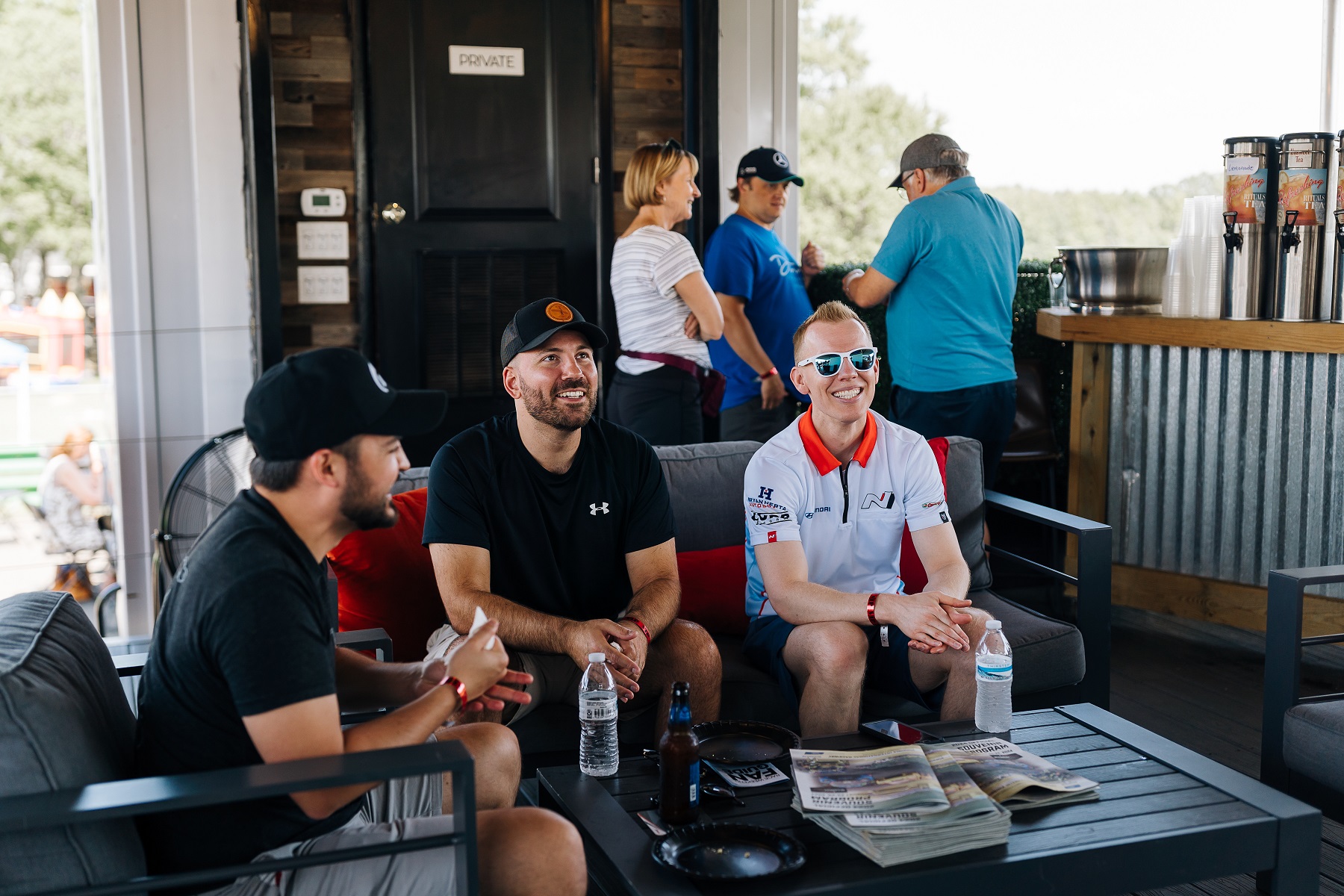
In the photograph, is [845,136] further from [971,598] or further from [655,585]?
[655,585]

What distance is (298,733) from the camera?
1.60m

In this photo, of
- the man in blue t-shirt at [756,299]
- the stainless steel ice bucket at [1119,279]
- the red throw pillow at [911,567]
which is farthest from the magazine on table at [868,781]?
the stainless steel ice bucket at [1119,279]

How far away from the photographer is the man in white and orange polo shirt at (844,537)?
8.66ft

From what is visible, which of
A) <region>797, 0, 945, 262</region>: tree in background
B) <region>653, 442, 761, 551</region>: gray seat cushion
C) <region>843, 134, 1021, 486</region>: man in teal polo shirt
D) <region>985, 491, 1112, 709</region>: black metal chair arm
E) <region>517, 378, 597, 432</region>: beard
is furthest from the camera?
<region>797, 0, 945, 262</region>: tree in background

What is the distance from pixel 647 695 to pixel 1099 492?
2.58 m

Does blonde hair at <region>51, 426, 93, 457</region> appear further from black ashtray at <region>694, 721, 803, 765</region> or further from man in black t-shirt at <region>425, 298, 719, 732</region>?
black ashtray at <region>694, 721, 803, 765</region>

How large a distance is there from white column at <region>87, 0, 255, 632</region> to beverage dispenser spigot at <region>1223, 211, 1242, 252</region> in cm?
349

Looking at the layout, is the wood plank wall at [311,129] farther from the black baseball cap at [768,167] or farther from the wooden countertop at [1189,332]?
the wooden countertop at [1189,332]

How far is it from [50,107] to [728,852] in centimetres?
395

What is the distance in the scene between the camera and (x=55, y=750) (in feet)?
5.12

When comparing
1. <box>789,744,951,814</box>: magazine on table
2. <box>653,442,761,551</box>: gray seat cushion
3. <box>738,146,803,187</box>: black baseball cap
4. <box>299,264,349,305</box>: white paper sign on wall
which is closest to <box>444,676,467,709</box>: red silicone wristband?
<box>789,744,951,814</box>: magazine on table

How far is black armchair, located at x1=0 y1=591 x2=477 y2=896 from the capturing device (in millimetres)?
1488

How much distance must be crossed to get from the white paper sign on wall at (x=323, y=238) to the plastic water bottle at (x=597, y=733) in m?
2.88

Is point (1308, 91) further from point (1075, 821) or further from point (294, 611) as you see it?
point (294, 611)
